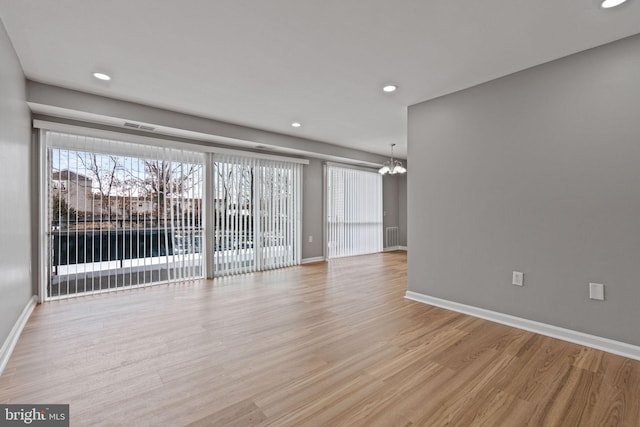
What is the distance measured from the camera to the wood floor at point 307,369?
5.41 ft

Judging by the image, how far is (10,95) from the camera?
8.00 feet

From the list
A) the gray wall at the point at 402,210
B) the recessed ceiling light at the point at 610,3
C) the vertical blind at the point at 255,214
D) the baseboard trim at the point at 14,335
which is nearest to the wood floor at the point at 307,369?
the baseboard trim at the point at 14,335

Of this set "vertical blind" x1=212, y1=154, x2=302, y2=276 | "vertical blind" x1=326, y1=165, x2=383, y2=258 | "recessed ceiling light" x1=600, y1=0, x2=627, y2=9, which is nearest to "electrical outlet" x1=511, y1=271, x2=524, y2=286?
"recessed ceiling light" x1=600, y1=0, x2=627, y2=9

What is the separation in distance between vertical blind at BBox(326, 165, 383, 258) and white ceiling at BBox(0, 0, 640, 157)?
3457 mm

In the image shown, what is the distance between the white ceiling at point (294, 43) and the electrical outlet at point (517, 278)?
205cm

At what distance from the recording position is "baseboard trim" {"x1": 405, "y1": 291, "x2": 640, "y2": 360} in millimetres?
2330

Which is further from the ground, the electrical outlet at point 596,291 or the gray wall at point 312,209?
the gray wall at point 312,209

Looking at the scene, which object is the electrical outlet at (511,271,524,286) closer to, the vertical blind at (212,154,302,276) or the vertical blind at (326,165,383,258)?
the vertical blind at (212,154,302,276)

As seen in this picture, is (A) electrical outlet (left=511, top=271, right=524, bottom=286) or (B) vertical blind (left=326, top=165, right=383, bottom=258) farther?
(B) vertical blind (left=326, top=165, right=383, bottom=258)

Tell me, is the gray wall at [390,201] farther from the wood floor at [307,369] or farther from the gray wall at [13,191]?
the gray wall at [13,191]

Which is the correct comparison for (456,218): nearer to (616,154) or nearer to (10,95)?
(616,154)

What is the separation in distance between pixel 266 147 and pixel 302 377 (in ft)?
13.9

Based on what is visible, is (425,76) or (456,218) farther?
(456,218)

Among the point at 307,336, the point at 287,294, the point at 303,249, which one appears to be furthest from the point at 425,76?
the point at 303,249
